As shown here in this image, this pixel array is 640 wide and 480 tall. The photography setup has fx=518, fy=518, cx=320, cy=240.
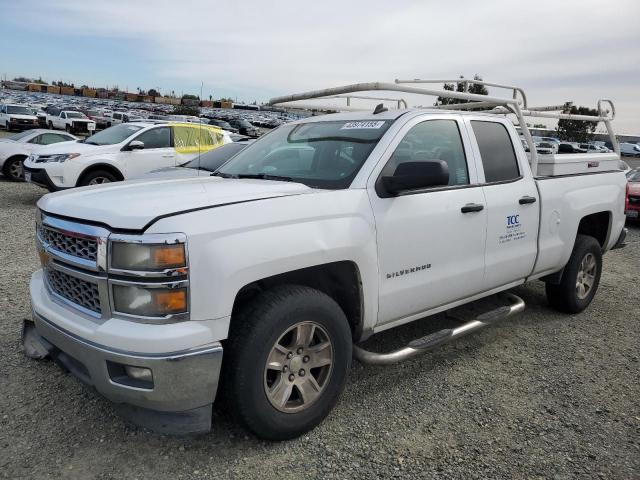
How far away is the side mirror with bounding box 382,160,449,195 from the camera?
2.95 metres

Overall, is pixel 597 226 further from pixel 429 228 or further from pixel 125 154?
pixel 125 154

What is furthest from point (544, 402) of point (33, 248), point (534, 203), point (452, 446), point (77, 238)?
point (33, 248)

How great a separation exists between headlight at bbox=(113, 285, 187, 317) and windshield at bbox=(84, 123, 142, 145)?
8.66 m

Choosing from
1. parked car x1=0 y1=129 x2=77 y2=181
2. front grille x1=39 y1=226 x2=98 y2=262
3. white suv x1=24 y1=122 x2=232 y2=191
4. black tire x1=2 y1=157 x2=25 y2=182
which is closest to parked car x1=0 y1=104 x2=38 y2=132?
parked car x1=0 y1=129 x2=77 y2=181

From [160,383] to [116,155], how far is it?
8504 millimetres

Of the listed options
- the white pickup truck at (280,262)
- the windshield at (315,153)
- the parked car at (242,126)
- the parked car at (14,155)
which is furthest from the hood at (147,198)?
the parked car at (242,126)

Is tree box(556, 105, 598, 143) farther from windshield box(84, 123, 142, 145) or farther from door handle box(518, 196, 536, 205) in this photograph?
windshield box(84, 123, 142, 145)

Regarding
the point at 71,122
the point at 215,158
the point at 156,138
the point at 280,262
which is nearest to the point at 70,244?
the point at 280,262

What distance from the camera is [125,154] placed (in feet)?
32.7

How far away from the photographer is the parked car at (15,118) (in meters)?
28.6

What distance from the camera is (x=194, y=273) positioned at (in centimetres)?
232

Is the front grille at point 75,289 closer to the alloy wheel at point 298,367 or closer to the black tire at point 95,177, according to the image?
the alloy wheel at point 298,367

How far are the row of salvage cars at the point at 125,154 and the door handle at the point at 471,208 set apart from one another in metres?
5.39

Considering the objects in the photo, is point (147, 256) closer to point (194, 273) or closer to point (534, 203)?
point (194, 273)
